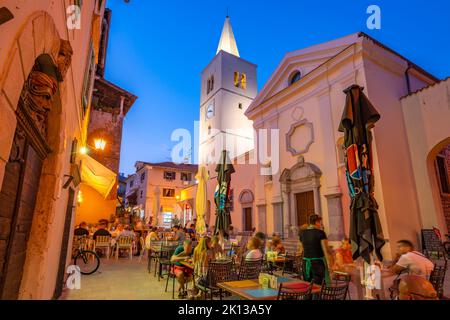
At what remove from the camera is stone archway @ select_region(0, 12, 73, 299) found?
4.71ft

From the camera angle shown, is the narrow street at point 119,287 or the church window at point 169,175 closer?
the narrow street at point 119,287

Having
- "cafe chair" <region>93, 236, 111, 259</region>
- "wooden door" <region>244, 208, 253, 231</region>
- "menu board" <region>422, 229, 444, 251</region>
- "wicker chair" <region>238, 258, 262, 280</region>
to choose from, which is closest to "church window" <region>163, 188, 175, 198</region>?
"wooden door" <region>244, 208, 253, 231</region>

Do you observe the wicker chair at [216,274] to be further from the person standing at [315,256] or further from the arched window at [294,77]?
the arched window at [294,77]

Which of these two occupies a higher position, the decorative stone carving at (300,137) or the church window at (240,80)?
the church window at (240,80)

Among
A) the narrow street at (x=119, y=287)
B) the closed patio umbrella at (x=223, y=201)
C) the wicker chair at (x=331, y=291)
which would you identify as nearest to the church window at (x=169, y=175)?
the closed patio umbrella at (x=223, y=201)

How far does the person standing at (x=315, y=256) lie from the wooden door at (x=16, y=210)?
12.6 ft

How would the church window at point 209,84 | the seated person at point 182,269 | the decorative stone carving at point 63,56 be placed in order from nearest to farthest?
the decorative stone carving at point 63,56
the seated person at point 182,269
the church window at point 209,84

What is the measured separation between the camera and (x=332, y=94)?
11820 millimetres

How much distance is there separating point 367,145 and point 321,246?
6.55 feet

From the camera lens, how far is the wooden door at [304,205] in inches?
467

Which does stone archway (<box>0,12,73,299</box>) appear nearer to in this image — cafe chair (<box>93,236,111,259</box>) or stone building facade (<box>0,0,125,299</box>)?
stone building facade (<box>0,0,125,299</box>)

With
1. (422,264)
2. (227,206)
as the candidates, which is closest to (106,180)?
(227,206)

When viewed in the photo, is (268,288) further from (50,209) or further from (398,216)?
(398,216)

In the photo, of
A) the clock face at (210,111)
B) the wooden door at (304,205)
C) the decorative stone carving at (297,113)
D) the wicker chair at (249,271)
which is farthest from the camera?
the clock face at (210,111)
